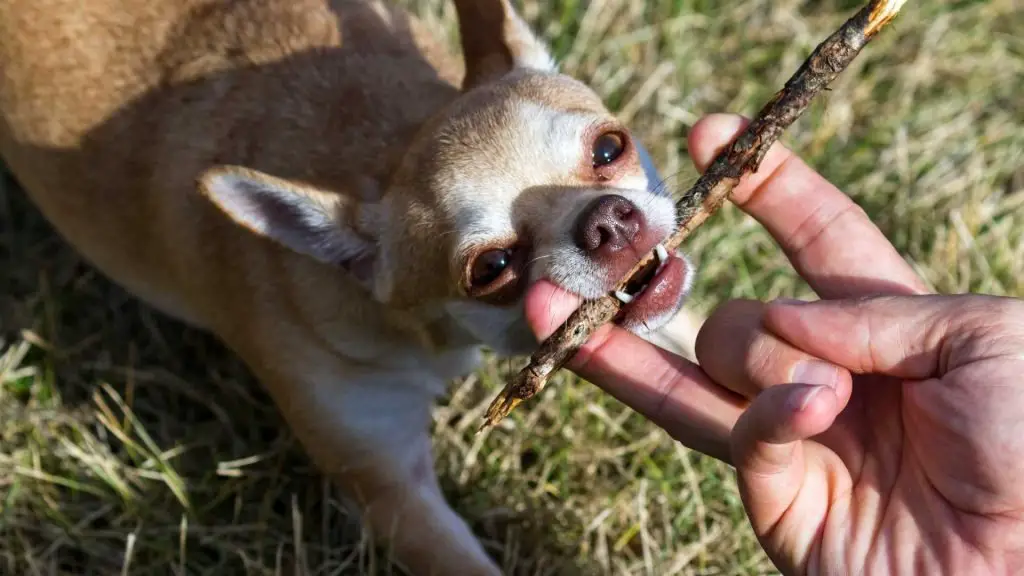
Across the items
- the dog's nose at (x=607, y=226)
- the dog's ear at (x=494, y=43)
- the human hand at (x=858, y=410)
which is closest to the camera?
the human hand at (x=858, y=410)

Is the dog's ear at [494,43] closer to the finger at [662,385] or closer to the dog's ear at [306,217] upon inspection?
the dog's ear at [306,217]

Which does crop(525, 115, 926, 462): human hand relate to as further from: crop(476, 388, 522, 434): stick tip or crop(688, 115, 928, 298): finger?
crop(476, 388, 522, 434): stick tip

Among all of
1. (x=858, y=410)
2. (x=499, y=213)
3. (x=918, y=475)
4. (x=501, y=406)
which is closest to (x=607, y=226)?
(x=499, y=213)

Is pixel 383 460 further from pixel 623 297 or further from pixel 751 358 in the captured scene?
pixel 751 358

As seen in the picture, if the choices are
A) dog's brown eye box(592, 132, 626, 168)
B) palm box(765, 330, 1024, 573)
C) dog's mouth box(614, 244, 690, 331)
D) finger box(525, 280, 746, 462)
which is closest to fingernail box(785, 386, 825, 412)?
palm box(765, 330, 1024, 573)

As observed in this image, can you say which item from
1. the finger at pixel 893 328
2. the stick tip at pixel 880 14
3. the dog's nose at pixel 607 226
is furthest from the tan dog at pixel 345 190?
the stick tip at pixel 880 14

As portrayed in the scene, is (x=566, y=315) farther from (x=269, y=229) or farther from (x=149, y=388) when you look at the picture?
(x=149, y=388)

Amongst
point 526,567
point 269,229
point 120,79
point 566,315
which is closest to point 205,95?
point 120,79
